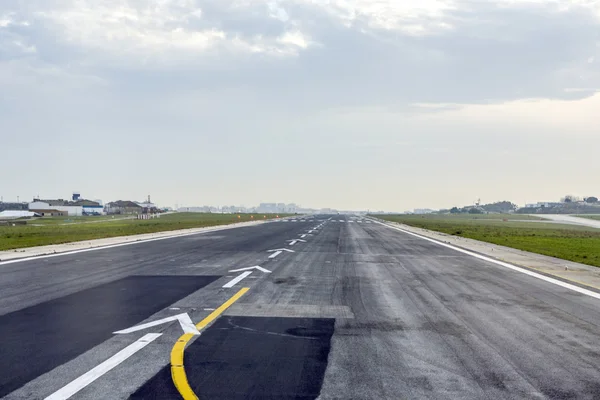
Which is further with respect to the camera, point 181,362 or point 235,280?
point 235,280

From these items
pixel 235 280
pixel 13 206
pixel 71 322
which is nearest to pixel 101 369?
pixel 71 322

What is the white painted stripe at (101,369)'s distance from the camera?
16.1ft

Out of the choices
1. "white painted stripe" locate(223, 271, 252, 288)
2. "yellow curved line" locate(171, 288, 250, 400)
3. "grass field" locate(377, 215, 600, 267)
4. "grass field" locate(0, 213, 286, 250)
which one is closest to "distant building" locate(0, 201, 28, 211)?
"grass field" locate(0, 213, 286, 250)

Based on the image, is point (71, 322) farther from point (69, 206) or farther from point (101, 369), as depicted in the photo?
point (69, 206)

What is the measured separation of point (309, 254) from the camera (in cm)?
2083

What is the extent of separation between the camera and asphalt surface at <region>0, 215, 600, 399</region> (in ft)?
17.1

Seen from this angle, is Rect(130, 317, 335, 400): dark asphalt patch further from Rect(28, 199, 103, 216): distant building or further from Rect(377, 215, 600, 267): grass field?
Rect(28, 199, 103, 216): distant building

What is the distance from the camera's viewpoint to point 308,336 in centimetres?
725

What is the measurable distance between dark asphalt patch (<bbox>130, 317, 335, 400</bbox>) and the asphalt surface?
0.02 m

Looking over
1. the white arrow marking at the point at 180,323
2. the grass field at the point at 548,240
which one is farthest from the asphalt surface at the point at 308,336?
the grass field at the point at 548,240

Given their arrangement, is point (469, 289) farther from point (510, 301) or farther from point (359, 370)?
point (359, 370)

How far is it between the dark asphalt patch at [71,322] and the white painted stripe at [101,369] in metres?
0.51

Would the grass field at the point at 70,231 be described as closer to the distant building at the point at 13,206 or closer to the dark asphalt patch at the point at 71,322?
the dark asphalt patch at the point at 71,322

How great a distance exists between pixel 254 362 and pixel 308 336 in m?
1.42
